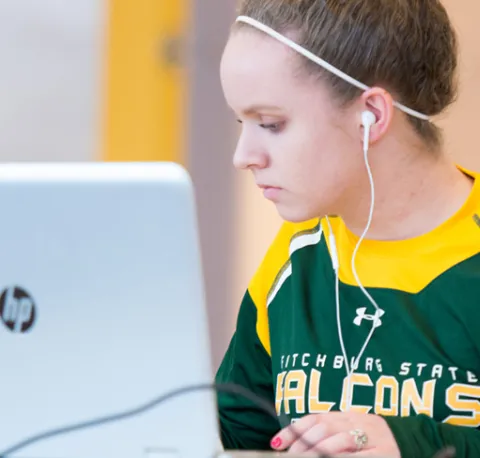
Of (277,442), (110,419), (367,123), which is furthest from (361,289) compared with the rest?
(110,419)

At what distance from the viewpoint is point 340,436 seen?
1024 millimetres

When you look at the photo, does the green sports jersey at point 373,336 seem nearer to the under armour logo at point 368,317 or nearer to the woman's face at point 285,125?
the under armour logo at point 368,317

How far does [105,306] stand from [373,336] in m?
0.50

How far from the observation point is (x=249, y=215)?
2.96 metres

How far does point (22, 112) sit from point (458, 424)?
2121mm

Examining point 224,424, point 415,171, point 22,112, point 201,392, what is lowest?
point 224,424

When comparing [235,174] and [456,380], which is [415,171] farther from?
[235,174]

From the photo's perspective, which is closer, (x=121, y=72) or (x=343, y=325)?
(x=343, y=325)

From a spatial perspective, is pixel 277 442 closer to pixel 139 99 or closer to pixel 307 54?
pixel 307 54

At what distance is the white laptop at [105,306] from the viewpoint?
0.85 m

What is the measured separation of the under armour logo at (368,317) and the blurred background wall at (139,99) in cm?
163

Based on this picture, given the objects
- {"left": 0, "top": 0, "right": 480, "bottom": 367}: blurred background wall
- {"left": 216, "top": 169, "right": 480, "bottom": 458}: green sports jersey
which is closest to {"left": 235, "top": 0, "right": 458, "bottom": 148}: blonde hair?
{"left": 216, "top": 169, "right": 480, "bottom": 458}: green sports jersey

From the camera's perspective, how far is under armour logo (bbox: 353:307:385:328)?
1282 mm

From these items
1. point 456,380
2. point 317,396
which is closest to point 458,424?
point 456,380
